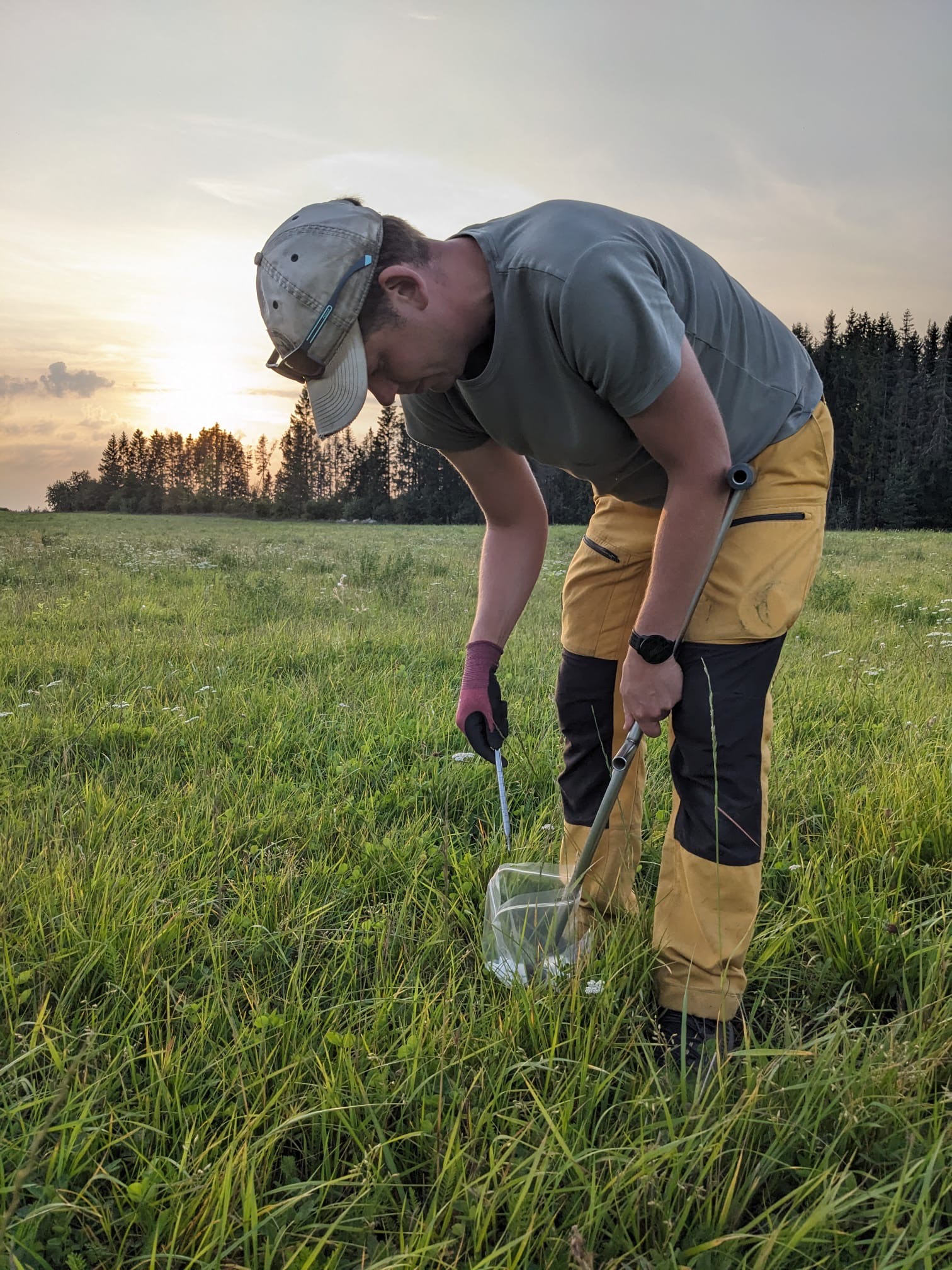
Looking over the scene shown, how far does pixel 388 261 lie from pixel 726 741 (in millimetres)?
1350

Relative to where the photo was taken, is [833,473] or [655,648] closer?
[655,648]

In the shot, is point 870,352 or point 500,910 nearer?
point 500,910

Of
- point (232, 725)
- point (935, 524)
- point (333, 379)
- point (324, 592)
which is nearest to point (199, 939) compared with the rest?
point (333, 379)

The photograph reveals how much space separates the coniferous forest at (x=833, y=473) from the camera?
51.4 metres

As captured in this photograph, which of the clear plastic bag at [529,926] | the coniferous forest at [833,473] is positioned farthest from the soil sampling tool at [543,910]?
the coniferous forest at [833,473]

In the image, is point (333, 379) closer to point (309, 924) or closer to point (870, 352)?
point (309, 924)

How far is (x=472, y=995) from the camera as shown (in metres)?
1.89

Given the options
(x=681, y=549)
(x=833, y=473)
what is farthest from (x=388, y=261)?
(x=833, y=473)

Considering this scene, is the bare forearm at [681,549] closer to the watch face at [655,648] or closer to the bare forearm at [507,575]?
the watch face at [655,648]

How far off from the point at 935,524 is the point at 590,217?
54501mm

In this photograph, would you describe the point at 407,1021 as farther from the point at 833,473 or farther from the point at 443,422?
the point at 833,473

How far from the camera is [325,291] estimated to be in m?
1.80

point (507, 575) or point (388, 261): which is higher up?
point (388, 261)

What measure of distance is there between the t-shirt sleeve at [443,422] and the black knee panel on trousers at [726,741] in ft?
2.88
